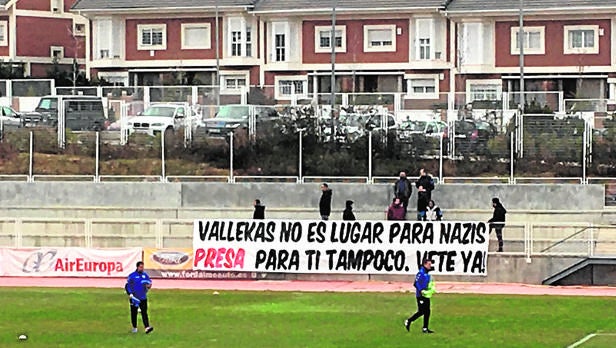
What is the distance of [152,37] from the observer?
79.8 m

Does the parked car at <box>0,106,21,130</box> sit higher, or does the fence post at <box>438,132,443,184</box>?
the parked car at <box>0,106,21,130</box>

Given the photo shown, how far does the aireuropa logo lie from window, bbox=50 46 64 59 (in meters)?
44.2

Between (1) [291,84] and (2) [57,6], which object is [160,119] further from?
(2) [57,6]

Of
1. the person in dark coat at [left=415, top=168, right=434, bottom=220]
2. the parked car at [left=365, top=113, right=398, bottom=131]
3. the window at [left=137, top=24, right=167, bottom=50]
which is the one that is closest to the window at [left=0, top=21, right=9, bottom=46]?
the window at [left=137, top=24, right=167, bottom=50]

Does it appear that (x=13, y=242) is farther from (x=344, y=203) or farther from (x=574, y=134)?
(x=574, y=134)

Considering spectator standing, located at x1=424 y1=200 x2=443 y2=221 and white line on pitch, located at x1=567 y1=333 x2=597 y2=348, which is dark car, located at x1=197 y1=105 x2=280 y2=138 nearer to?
spectator standing, located at x1=424 y1=200 x2=443 y2=221

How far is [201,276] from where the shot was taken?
4319 centimetres

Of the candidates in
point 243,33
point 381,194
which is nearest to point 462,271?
point 381,194

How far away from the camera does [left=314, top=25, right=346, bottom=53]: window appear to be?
250ft

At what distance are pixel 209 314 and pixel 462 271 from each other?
956 cm

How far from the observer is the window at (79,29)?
87750 millimetres

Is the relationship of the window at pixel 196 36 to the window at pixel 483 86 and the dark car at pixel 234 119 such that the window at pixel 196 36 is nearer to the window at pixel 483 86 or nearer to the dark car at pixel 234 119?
the window at pixel 483 86

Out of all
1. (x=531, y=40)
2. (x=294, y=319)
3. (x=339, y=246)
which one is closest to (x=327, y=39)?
(x=531, y=40)

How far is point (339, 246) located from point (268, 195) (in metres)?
6.97
